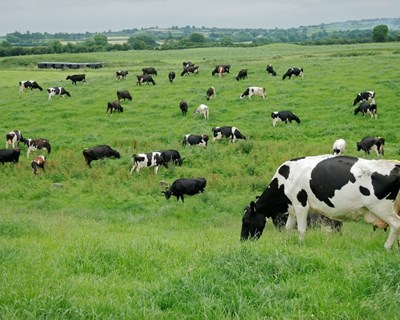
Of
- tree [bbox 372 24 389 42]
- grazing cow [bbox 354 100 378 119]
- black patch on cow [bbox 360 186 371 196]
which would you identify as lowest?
grazing cow [bbox 354 100 378 119]

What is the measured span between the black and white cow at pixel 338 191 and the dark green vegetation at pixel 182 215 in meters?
0.58

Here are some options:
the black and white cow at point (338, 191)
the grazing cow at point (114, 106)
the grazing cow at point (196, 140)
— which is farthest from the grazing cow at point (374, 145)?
the grazing cow at point (114, 106)

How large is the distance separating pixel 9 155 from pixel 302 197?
17.9 m

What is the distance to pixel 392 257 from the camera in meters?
6.82

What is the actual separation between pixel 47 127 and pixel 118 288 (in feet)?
86.7

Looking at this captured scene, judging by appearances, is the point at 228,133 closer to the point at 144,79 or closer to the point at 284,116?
the point at 284,116

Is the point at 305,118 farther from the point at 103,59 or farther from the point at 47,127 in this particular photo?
the point at 103,59

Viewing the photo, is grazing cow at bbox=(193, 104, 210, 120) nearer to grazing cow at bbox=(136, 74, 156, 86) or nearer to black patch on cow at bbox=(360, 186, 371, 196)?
grazing cow at bbox=(136, 74, 156, 86)

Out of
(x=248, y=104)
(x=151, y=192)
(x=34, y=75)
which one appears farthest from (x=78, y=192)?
(x=34, y=75)

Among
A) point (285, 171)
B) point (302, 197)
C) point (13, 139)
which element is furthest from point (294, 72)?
point (302, 197)

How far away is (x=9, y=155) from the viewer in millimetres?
23781

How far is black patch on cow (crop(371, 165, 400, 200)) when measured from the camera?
8.68 meters

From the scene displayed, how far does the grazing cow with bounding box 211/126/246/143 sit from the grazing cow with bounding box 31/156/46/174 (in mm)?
8963

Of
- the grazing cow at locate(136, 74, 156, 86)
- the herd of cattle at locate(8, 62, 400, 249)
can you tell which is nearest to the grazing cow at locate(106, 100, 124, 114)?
the grazing cow at locate(136, 74, 156, 86)
